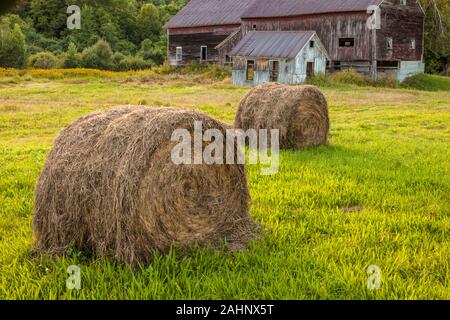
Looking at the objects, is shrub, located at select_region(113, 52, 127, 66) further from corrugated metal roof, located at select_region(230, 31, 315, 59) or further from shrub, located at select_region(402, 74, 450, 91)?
shrub, located at select_region(402, 74, 450, 91)

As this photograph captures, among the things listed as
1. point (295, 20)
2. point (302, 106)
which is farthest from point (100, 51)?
point (302, 106)

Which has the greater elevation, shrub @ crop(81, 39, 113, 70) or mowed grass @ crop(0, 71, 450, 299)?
shrub @ crop(81, 39, 113, 70)

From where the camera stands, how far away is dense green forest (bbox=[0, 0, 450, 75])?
48.8m

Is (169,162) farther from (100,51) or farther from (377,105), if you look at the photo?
(100,51)

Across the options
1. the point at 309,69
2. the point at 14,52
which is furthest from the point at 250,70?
the point at 14,52

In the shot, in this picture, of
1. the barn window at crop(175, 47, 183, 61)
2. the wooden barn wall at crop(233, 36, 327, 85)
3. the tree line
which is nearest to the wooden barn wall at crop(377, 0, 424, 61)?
the wooden barn wall at crop(233, 36, 327, 85)

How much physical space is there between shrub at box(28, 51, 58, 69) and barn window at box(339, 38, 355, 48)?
28.6 metres

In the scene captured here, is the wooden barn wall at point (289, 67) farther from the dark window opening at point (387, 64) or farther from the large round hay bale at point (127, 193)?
the large round hay bale at point (127, 193)

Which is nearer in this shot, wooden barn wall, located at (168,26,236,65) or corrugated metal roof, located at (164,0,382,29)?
corrugated metal roof, located at (164,0,382,29)

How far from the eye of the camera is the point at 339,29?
35.6 meters

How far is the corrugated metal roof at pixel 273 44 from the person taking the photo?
108 ft

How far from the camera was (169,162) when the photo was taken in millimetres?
5172

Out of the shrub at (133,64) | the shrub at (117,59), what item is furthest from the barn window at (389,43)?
the shrub at (117,59)

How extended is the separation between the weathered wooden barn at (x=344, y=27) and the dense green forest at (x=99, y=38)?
4268 millimetres
